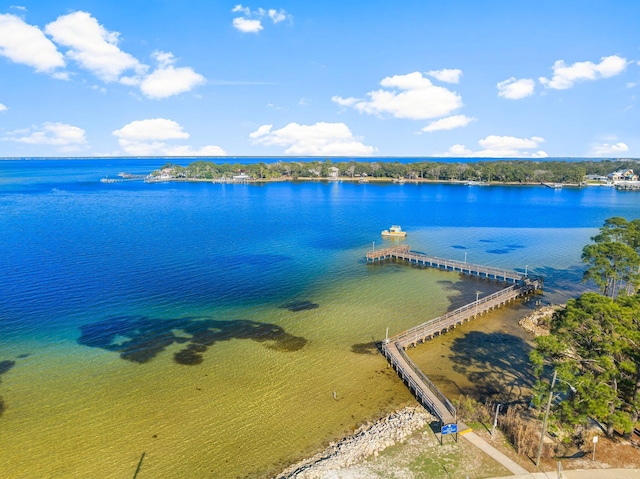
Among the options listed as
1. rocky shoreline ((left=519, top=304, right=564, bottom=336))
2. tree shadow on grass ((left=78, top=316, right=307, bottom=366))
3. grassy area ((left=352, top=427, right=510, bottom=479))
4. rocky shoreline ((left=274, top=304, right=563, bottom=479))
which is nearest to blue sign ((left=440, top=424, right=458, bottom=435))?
grassy area ((left=352, top=427, right=510, bottom=479))

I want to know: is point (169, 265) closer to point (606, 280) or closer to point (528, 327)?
point (528, 327)

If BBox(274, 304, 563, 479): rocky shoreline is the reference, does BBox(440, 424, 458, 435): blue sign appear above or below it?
above

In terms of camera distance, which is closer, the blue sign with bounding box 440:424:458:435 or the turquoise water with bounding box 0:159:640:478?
the blue sign with bounding box 440:424:458:435

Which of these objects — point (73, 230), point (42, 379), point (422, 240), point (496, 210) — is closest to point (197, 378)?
point (42, 379)

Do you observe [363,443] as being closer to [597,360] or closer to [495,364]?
[597,360]

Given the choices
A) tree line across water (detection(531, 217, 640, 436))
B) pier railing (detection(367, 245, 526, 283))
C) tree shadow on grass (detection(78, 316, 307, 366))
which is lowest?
tree shadow on grass (detection(78, 316, 307, 366))

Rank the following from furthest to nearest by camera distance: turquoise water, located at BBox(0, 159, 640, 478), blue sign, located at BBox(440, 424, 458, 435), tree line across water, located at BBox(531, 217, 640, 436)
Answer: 1. turquoise water, located at BBox(0, 159, 640, 478)
2. blue sign, located at BBox(440, 424, 458, 435)
3. tree line across water, located at BBox(531, 217, 640, 436)

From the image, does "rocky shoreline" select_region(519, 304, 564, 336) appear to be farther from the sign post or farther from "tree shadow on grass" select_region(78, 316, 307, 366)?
"tree shadow on grass" select_region(78, 316, 307, 366)

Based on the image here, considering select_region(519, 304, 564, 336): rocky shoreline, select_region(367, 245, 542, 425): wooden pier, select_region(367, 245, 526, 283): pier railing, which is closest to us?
select_region(367, 245, 542, 425): wooden pier
